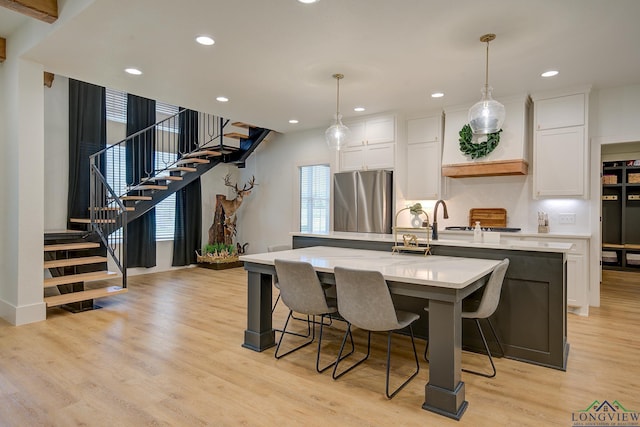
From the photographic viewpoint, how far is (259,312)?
3.16 m

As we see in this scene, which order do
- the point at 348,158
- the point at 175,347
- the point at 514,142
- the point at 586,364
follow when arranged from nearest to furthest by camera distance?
the point at 586,364, the point at 175,347, the point at 514,142, the point at 348,158

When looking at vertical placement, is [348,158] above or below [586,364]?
above

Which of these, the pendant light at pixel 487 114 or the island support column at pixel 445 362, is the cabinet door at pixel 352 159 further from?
the island support column at pixel 445 362

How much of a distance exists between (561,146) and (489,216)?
1.26 metres

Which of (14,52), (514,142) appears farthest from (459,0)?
(14,52)

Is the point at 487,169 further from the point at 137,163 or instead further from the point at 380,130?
the point at 137,163

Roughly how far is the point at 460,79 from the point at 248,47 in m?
2.42

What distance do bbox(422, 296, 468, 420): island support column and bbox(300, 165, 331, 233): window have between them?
4641mm

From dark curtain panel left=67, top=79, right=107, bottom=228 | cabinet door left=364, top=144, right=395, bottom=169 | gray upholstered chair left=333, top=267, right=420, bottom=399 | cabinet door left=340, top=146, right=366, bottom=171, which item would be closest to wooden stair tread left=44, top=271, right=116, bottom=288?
dark curtain panel left=67, top=79, right=107, bottom=228

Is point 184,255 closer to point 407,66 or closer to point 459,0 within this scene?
point 407,66

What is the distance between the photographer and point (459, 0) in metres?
2.67

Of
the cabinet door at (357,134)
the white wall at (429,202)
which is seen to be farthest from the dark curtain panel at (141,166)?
the cabinet door at (357,134)


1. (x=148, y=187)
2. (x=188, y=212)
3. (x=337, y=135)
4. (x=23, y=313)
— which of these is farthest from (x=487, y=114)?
(x=188, y=212)

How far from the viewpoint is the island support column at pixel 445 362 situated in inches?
86.2
